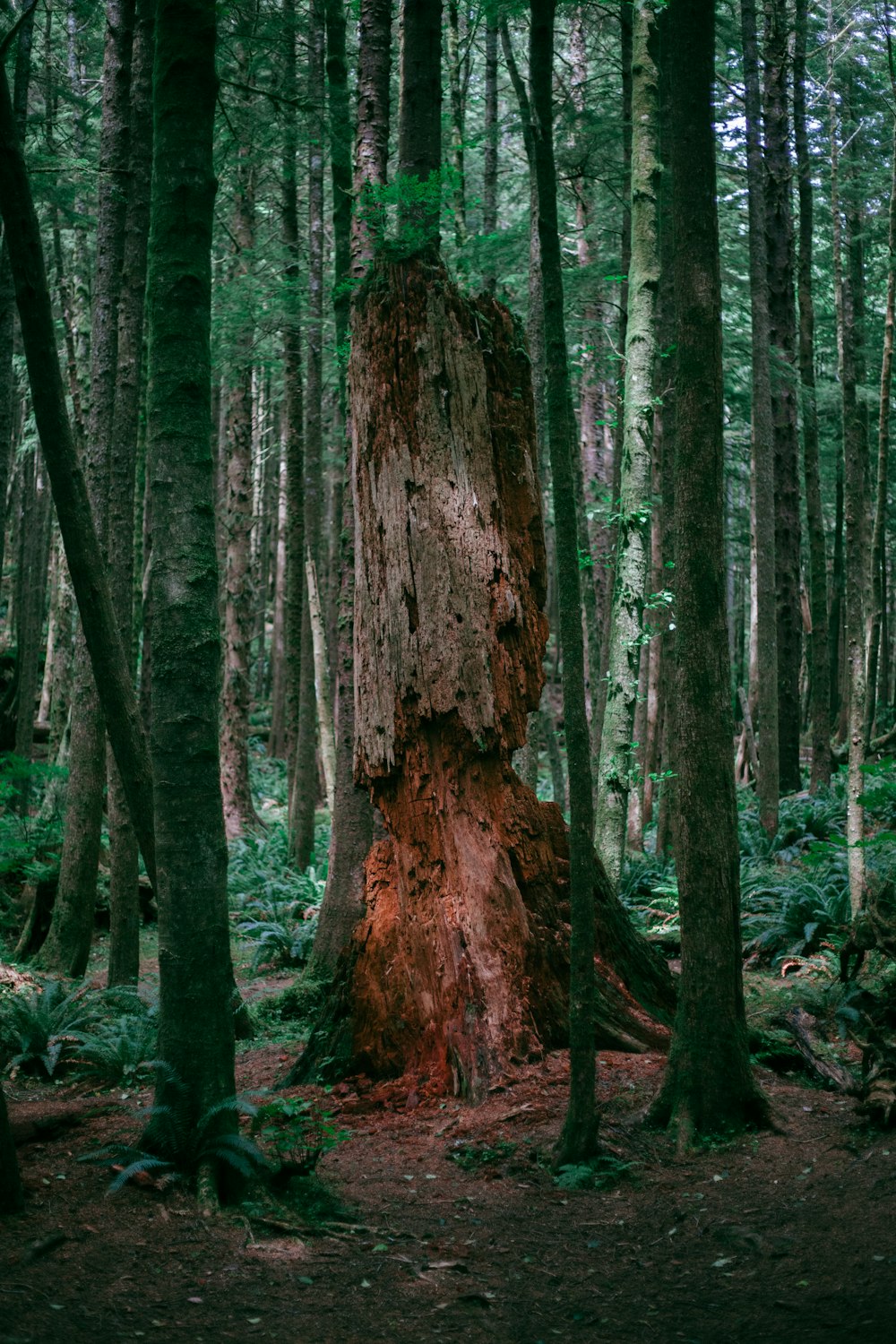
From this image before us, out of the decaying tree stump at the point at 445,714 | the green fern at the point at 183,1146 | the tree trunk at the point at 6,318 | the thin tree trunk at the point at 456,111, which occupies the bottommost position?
the green fern at the point at 183,1146

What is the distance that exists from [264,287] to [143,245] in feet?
23.1

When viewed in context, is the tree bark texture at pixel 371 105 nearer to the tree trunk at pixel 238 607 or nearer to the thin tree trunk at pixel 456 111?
the thin tree trunk at pixel 456 111

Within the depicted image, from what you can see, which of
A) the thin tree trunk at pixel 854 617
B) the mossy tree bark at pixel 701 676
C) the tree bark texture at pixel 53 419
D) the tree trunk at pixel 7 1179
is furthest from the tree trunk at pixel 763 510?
the tree trunk at pixel 7 1179

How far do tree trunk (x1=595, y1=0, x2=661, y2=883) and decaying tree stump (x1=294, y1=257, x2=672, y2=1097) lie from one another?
2.74 m

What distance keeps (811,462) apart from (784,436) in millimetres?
595

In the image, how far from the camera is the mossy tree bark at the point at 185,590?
4176mm

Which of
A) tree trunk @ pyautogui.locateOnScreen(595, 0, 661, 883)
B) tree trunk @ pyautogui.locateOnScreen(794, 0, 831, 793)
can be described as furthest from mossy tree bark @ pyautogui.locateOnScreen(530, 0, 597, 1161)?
tree trunk @ pyautogui.locateOnScreen(794, 0, 831, 793)

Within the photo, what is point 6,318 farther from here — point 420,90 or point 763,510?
point 763,510

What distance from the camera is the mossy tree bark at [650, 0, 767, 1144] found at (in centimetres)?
497

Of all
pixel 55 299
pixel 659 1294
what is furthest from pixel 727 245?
pixel 659 1294

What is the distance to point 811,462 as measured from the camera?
16.1m

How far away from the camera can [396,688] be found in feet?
→ 19.8

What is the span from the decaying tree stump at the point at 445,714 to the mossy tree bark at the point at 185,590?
70.7 inches

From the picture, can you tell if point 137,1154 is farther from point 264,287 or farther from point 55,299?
point 55,299
